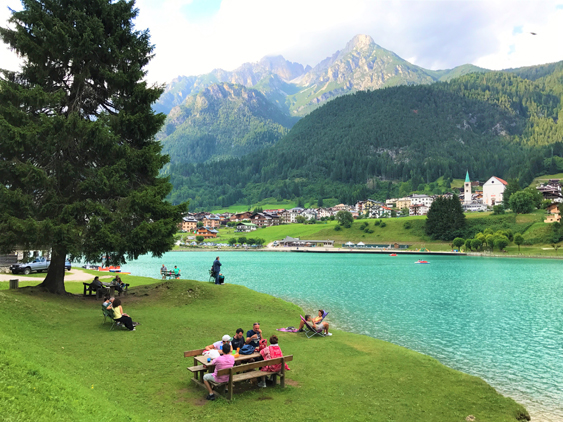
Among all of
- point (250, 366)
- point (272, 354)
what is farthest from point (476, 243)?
point (250, 366)

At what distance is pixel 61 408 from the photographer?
23.7ft

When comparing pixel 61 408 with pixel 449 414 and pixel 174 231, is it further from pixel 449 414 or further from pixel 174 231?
pixel 174 231

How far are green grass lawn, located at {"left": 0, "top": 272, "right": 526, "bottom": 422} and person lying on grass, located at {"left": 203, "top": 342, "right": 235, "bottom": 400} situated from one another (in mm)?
317

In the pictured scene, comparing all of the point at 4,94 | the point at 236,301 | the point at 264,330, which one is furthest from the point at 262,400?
the point at 4,94

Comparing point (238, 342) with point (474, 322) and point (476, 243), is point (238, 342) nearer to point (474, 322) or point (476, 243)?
point (474, 322)

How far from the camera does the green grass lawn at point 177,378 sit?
8188 mm

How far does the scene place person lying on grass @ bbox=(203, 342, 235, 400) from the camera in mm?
10453

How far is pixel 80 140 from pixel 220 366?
1675 centimetres

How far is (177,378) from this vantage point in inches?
461

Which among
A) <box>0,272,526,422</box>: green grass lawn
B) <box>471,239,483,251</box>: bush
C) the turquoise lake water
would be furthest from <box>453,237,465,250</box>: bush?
<box>0,272,526,422</box>: green grass lawn

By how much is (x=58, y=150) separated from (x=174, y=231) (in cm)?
792

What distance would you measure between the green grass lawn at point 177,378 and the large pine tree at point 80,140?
3.79m

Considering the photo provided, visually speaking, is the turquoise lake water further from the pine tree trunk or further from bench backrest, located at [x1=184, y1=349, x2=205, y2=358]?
the pine tree trunk

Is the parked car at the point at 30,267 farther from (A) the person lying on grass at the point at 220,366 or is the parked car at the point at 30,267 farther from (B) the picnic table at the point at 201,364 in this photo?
(A) the person lying on grass at the point at 220,366
